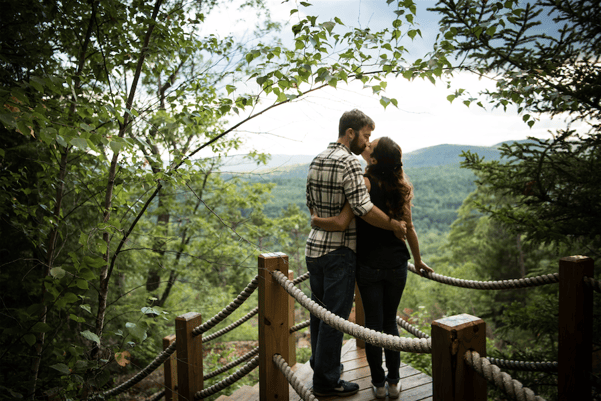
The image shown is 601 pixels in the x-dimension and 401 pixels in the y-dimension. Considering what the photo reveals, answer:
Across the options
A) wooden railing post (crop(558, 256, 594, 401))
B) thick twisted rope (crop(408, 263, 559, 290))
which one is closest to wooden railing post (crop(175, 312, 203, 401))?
thick twisted rope (crop(408, 263, 559, 290))

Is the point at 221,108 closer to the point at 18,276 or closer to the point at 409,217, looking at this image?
the point at 409,217

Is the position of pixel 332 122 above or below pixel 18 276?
above

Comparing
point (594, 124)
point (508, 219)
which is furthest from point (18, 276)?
point (594, 124)

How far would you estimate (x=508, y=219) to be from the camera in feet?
12.0

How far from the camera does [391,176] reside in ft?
7.22

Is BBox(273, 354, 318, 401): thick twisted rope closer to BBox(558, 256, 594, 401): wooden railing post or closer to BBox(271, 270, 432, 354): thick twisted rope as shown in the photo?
BBox(271, 270, 432, 354): thick twisted rope

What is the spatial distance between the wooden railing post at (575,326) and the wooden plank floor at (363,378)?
0.87 m

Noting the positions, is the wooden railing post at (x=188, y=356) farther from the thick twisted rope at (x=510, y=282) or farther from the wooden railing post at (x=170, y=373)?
the thick twisted rope at (x=510, y=282)

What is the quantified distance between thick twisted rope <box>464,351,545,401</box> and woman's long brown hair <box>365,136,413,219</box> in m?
1.20

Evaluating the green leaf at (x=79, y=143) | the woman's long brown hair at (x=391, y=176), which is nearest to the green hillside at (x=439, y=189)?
the woman's long brown hair at (x=391, y=176)

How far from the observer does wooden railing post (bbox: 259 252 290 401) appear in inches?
76.5

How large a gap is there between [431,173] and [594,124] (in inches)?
2983

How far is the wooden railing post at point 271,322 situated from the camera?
194 centimetres

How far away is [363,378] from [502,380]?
81.6 inches
